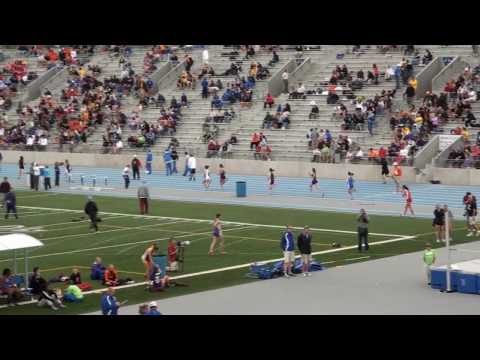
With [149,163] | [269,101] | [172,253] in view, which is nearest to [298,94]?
[269,101]

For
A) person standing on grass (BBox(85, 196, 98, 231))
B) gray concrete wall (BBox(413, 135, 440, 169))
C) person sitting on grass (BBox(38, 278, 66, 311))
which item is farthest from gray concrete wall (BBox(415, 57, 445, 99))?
person sitting on grass (BBox(38, 278, 66, 311))

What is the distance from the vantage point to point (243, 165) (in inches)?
2121

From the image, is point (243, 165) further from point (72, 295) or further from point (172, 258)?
point (72, 295)

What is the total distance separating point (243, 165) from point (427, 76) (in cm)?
1142

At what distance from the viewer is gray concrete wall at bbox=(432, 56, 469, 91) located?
54.2 meters

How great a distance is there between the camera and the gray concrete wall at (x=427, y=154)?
155 feet

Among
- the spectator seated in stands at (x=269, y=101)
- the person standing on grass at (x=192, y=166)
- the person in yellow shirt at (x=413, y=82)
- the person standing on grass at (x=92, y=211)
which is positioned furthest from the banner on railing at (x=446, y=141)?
the person standing on grass at (x=92, y=211)

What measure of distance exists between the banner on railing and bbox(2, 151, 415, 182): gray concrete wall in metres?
2.13

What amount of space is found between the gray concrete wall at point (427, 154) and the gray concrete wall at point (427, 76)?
705 centimetres

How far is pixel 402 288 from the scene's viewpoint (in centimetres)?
2275

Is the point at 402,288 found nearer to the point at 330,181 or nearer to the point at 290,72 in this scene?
the point at 330,181

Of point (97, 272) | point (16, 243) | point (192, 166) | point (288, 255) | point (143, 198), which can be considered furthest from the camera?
point (192, 166)

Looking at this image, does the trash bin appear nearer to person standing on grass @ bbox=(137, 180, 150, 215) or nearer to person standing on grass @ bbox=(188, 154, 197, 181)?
person standing on grass @ bbox=(137, 180, 150, 215)

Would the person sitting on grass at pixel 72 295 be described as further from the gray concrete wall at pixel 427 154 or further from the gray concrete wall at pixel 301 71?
the gray concrete wall at pixel 301 71
